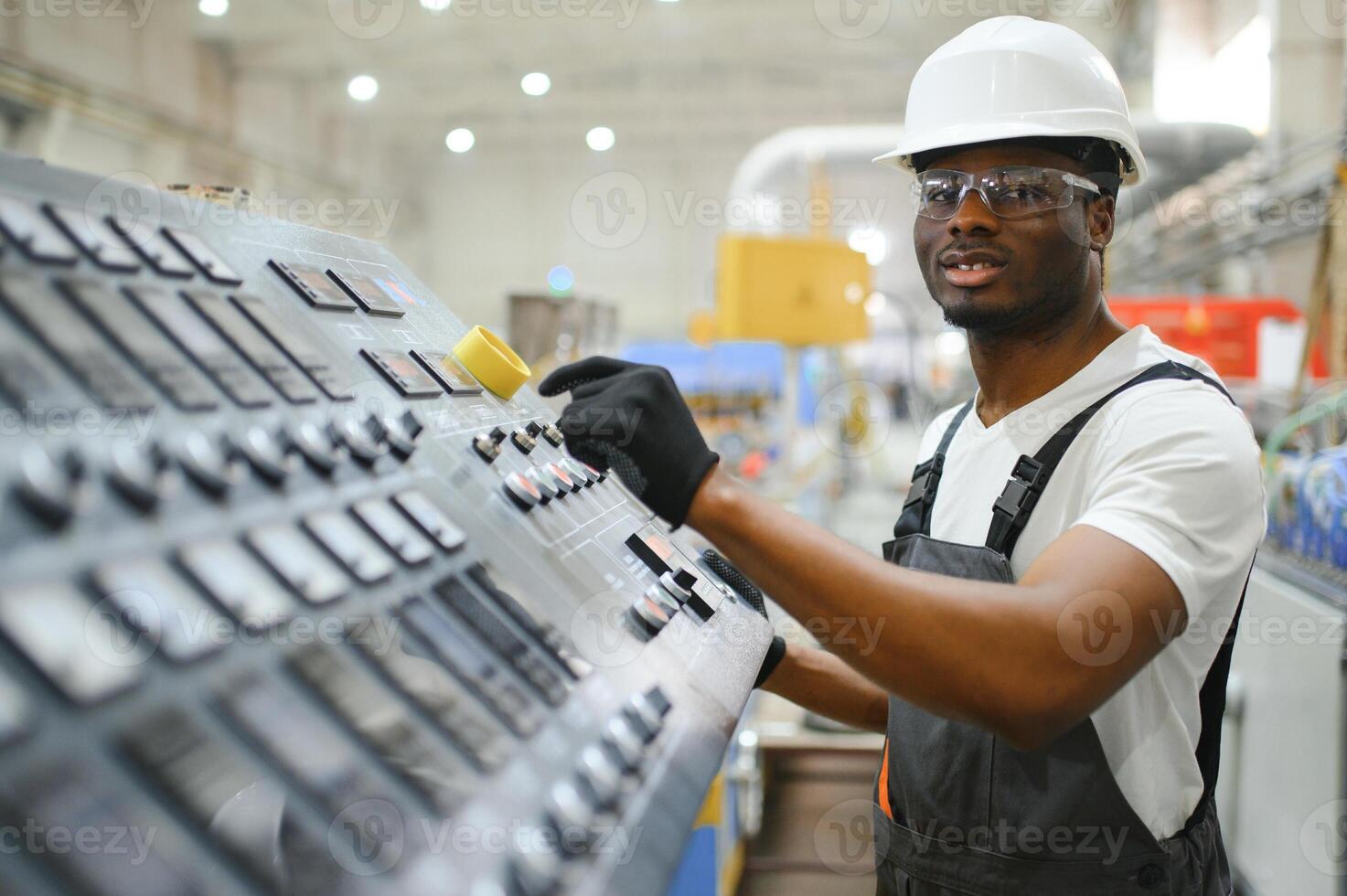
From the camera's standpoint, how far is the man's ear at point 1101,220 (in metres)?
1.27

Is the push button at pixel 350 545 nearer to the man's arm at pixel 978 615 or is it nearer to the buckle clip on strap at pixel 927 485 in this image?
the man's arm at pixel 978 615

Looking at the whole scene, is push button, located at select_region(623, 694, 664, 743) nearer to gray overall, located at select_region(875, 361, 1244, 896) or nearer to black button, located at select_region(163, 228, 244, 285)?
black button, located at select_region(163, 228, 244, 285)

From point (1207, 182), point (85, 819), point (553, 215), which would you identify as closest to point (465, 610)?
point (85, 819)

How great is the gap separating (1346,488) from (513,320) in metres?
2.35

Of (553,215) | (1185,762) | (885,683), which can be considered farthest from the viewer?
(553,215)

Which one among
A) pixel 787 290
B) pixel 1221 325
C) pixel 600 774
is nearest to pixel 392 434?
pixel 600 774

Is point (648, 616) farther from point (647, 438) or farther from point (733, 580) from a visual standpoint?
point (733, 580)

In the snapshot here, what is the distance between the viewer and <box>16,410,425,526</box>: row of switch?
46cm

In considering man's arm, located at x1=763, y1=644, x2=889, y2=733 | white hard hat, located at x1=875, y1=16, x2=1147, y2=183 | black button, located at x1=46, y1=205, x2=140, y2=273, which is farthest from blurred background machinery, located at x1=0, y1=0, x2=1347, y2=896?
white hard hat, located at x1=875, y1=16, x2=1147, y2=183

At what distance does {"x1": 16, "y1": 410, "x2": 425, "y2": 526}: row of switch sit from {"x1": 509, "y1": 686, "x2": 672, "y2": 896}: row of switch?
254 millimetres

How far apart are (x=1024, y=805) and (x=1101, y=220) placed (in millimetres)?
761

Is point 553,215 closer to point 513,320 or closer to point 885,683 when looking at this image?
point 513,320

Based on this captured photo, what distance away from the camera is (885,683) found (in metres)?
0.85

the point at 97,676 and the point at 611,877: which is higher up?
the point at 97,676
